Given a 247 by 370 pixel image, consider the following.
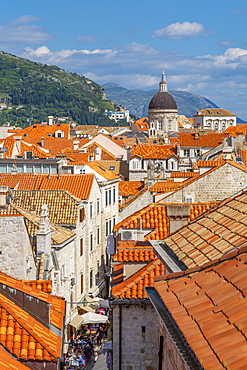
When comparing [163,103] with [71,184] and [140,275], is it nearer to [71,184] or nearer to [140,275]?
[71,184]

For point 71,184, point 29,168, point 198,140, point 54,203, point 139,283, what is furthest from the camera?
point 198,140

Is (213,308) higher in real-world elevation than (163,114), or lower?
lower

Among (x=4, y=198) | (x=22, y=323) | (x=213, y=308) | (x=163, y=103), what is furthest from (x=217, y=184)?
(x=163, y=103)

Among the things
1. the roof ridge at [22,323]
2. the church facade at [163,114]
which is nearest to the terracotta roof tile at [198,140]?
the church facade at [163,114]

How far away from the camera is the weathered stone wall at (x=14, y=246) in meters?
19.7

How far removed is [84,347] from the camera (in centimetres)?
3148

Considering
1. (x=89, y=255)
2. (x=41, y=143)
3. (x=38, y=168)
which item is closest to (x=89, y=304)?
(x=89, y=255)

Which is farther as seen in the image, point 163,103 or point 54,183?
point 163,103

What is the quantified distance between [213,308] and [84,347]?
23.9 metres

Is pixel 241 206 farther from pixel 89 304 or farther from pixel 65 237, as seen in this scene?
pixel 89 304

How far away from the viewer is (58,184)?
42.4 meters

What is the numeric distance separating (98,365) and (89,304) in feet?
38.6

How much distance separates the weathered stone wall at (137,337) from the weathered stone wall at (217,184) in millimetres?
12911

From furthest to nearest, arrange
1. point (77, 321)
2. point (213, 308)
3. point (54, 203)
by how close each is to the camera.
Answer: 1. point (54, 203)
2. point (77, 321)
3. point (213, 308)
